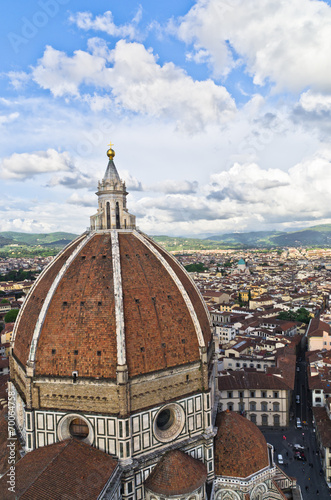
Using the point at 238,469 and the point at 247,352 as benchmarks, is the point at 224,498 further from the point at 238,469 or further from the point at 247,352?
the point at 247,352

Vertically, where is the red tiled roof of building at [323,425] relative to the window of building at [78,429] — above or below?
below

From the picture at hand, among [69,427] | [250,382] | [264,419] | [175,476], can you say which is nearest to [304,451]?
[264,419]

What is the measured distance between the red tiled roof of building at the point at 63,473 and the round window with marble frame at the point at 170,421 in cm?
308

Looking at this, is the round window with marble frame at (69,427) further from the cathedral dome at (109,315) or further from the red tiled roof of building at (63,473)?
the cathedral dome at (109,315)

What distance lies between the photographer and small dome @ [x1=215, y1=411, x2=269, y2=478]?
20.2m

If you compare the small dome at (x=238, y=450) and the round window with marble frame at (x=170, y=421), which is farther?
the small dome at (x=238, y=450)

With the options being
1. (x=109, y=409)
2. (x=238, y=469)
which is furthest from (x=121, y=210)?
(x=238, y=469)

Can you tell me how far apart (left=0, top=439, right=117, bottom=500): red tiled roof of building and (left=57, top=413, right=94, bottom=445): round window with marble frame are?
47 cm

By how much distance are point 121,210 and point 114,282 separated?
20.5ft

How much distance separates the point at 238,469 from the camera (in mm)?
20062

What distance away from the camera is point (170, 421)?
19406 millimetres

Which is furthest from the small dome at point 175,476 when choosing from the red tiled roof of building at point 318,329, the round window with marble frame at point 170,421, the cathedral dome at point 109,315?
the red tiled roof of building at point 318,329

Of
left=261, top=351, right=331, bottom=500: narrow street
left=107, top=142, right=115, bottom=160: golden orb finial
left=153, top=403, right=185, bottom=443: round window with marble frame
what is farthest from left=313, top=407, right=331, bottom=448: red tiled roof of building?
left=107, top=142, right=115, bottom=160: golden orb finial

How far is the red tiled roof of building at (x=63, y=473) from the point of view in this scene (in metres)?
14.6
